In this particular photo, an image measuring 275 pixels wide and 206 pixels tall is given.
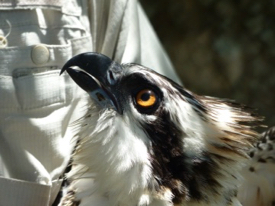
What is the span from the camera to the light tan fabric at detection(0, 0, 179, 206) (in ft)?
7.02

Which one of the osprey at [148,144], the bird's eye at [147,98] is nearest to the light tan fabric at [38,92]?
the osprey at [148,144]

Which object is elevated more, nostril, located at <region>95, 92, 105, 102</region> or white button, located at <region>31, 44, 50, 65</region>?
white button, located at <region>31, 44, 50, 65</region>

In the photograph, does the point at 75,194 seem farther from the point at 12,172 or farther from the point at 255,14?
the point at 255,14

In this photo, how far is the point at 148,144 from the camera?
198 cm

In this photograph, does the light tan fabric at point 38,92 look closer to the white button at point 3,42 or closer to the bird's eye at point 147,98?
the white button at point 3,42

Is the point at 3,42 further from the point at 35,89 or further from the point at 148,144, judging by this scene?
the point at 148,144

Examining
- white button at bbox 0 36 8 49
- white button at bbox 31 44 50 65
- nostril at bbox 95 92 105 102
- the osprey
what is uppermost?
white button at bbox 0 36 8 49

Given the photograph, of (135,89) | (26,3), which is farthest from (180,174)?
(26,3)

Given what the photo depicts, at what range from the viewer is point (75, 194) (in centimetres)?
207

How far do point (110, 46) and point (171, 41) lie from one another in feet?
12.2

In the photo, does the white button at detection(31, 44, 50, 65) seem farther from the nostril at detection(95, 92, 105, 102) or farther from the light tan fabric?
the nostril at detection(95, 92, 105, 102)

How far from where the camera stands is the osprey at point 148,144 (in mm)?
1964

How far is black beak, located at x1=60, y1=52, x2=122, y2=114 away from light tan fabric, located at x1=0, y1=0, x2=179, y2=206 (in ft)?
0.68

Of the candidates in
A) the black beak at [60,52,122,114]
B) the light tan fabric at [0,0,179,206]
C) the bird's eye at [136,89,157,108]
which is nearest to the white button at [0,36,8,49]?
the light tan fabric at [0,0,179,206]
